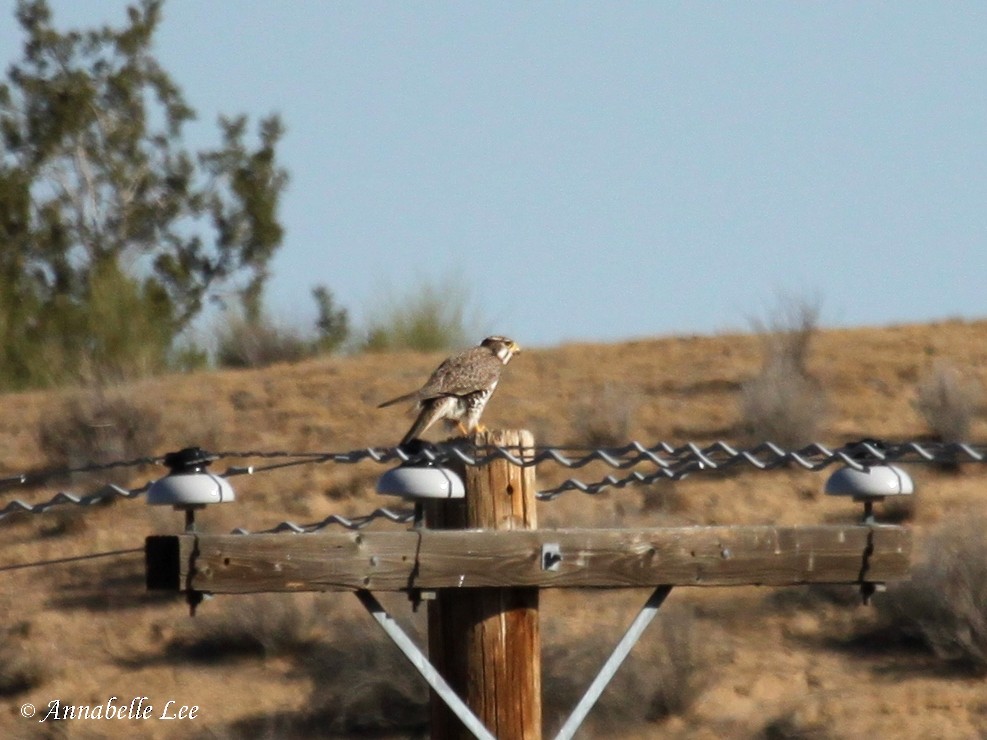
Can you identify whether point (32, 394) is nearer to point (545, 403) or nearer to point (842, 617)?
point (545, 403)

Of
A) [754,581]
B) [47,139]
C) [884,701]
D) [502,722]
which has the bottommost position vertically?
[884,701]

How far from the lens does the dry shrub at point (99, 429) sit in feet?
73.2

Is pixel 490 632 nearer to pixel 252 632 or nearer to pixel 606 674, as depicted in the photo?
pixel 606 674

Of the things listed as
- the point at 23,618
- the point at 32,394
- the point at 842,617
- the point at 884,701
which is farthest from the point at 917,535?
the point at 32,394

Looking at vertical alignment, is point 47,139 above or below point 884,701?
above

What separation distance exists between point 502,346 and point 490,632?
18.4 ft

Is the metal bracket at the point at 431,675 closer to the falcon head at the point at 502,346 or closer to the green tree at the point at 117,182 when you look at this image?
the falcon head at the point at 502,346

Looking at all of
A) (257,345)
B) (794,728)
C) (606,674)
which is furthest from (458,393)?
(257,345)

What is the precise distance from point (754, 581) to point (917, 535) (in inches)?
397

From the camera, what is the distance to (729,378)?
23.0 meters

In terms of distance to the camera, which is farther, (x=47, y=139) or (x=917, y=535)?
(x=47, y=139)

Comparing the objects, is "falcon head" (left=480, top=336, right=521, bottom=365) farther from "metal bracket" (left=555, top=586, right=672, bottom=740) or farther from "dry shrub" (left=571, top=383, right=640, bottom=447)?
"dry shrub" (left=571, top=383, right=640, bottom=447)

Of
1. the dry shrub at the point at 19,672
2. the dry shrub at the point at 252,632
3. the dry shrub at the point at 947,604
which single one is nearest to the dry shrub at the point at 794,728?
the dry shrub at the point at 947,604

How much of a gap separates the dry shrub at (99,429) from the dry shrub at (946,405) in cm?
845
